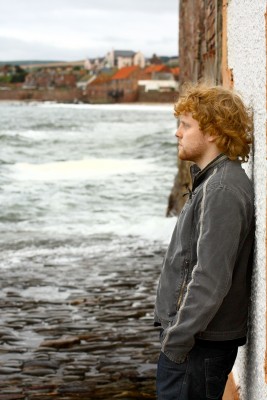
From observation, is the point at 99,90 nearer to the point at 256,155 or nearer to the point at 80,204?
the point at 80,204

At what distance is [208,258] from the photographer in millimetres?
2678

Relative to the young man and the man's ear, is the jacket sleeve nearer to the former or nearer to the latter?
the young man

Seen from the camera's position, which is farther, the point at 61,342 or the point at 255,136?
the point at 61,342

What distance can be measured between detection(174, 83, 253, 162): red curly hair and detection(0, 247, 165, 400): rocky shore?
115 inches

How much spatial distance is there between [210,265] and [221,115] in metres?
0.50

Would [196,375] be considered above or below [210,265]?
below

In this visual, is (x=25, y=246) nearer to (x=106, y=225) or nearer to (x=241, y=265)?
(x=106, y=225)

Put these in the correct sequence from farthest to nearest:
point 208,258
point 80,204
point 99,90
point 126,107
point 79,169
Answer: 1. point 99,90
2. point 126,107
3. point 79,169
4. point 80,204
5. point 208,258

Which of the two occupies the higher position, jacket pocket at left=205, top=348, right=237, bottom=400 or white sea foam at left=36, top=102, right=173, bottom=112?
jacket pocket at left=205, top=348, right=237, bottom=400

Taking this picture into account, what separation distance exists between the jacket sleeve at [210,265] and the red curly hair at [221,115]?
22 centimetres

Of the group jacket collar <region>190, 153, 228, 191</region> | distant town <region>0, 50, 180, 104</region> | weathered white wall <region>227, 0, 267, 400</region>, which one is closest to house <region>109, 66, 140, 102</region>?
distant town <region>0, 50, 180, 104</region>

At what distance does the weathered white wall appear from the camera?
107 inches

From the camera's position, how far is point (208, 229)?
8.75ft

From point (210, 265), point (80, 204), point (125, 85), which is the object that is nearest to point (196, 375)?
point (210, 265)
